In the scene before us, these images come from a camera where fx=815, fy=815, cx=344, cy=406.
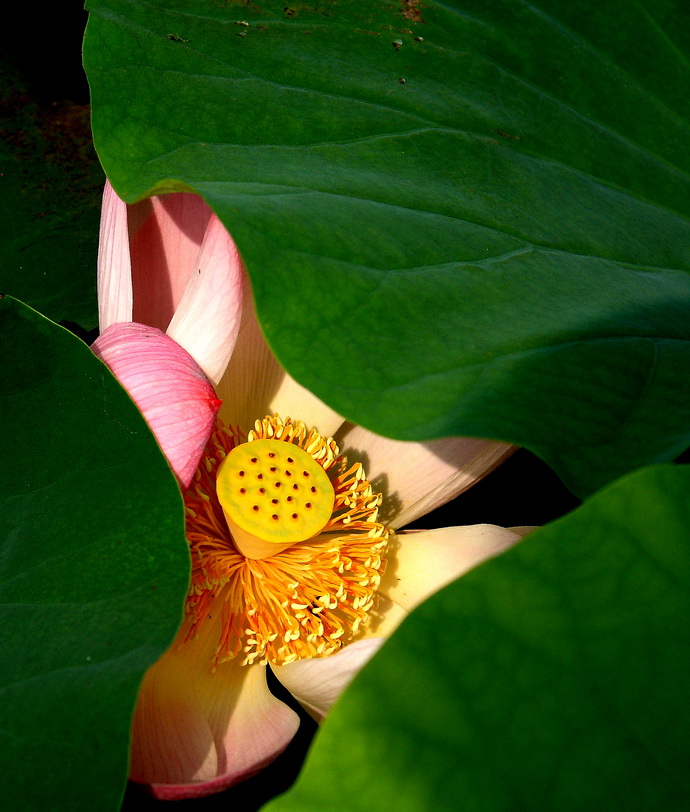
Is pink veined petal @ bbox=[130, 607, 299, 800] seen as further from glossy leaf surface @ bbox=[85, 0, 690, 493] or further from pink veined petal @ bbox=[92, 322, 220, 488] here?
glossy leaf surface @ bbox=[85, 0, 690, 493]

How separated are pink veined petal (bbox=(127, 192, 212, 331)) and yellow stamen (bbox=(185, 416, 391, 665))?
17cm

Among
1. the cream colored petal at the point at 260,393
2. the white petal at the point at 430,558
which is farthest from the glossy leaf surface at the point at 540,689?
Answer: the cream colored petal at the point at 260,393

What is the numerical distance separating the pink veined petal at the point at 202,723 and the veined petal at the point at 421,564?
15 cm

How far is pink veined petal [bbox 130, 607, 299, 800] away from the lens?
26.2 inches

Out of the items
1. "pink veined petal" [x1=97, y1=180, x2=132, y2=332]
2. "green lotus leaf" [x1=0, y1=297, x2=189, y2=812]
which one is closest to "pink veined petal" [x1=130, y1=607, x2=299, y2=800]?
"green lotus leaf" [x1=0, y1=297, x2=189, y2=812]

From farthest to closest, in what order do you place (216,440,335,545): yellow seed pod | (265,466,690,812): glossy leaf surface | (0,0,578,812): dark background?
(0,0,578,812): dark background < (216,440,335,545): yellow seed pod < (265,466,690,812): glossy leaf surface

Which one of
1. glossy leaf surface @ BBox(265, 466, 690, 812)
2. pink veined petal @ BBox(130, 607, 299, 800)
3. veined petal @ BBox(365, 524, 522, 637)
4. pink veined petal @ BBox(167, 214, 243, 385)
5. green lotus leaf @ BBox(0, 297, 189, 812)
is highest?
glossy leaf surface @ BBox(265, 466, 690, 812)

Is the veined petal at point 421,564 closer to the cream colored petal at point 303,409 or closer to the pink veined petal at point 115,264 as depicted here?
the cream colored petal at point 303,409

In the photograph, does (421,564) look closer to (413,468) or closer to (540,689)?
(413,468)

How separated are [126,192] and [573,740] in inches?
21.5

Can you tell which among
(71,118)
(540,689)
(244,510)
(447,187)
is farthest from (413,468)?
(71,118)

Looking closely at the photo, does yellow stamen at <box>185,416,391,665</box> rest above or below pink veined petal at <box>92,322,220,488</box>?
below

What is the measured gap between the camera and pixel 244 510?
82 cm

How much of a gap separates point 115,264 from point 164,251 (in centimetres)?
12
